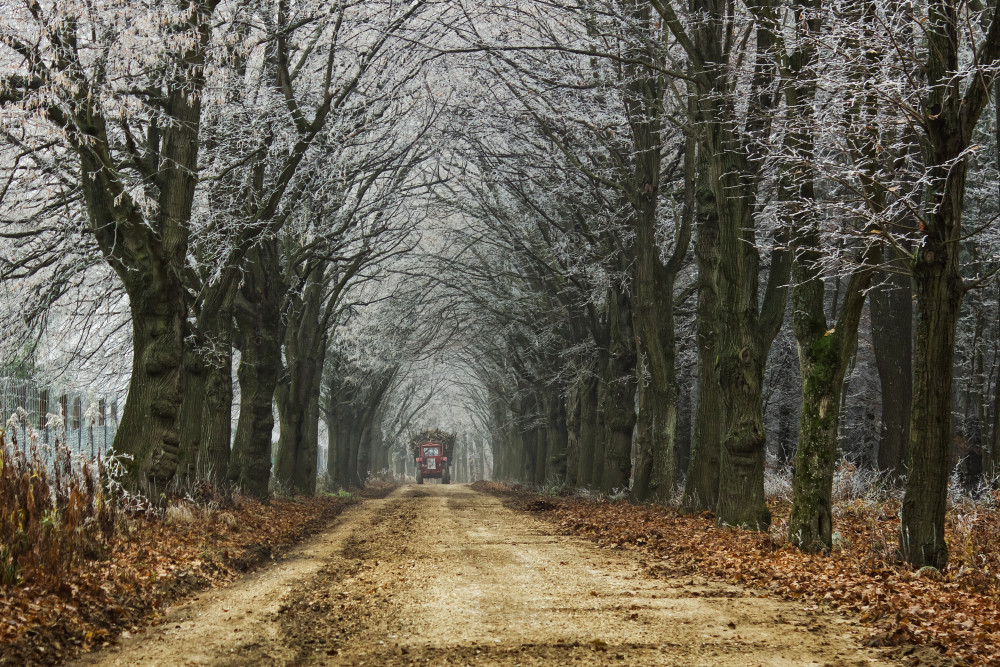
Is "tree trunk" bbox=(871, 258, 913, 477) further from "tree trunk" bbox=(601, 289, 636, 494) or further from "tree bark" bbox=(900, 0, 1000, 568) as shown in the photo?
"tree bark" bbox=(900, 0, 1000, 568)

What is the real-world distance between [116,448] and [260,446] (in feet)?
25.5

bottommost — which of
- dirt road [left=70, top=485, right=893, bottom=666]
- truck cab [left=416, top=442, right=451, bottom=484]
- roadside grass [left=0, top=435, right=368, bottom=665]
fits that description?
truck cab [left=416, top=442, right=451, bottom=484]

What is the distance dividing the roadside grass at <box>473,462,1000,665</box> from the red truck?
182ft

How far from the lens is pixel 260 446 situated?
2059 centimetres

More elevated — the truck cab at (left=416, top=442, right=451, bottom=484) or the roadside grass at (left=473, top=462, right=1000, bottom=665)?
the roadside grass at (left=473, top=462, right=1000, bottom=665)

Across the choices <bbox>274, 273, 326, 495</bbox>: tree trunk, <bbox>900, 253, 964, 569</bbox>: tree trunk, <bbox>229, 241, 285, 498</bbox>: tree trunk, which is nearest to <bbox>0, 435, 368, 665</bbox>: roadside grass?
<bbox>900, 253, 964, 569</bbox>: tree trunk

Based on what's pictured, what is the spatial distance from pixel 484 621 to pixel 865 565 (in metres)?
4.37

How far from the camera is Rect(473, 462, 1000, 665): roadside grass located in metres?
6.40

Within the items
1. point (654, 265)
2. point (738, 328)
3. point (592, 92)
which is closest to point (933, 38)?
point (738, 328)

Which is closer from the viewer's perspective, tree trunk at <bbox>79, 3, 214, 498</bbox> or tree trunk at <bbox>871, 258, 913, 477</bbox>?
tree trunk at <bbox>79, 3, 214, 498</bbox>

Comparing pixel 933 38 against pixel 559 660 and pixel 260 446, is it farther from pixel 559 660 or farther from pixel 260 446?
pixel 260 446

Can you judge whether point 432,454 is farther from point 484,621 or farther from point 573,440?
point 484,621

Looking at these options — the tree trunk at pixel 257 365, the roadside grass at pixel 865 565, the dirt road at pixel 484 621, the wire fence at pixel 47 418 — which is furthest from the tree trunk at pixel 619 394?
the dirt road at pixel 484 621

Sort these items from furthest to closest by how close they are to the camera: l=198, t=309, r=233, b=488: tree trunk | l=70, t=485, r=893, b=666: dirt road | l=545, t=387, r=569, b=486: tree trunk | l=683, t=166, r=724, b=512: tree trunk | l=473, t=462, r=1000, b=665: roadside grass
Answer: l=545, t=387, r=569, b=486: tree trunk < l=198, t=309, r=233, b=488: tree trunk < l=683, t=166, r=724, b=512: tree trunk < l=473, t=462, r=1000, b=665: roadside grass < l=70, t=485, r=893, b=666: dirt road
